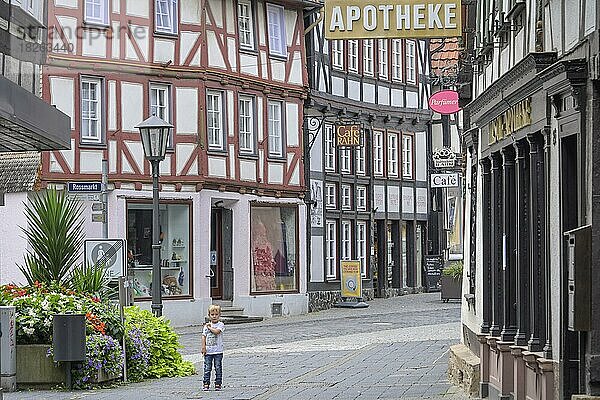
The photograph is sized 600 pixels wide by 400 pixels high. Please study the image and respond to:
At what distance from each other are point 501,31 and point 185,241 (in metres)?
19.9

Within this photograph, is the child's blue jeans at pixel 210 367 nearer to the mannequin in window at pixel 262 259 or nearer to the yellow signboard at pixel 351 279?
the mannequin in window at pixel 262 259

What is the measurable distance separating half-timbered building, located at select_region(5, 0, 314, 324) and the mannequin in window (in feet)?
0.13

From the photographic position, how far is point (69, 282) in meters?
20.3

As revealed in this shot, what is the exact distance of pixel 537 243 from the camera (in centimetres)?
1360

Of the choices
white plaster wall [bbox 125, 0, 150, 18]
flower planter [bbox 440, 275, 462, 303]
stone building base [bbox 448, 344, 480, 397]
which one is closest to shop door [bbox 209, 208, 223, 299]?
white plaster wall [bbox 125, 0, 150, 18]

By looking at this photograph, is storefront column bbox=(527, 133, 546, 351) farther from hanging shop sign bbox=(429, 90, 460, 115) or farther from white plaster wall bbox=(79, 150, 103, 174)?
white plaster wall bbox=(79, 150, 103, 174)

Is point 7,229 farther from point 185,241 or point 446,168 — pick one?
point 446,168

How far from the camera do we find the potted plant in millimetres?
41906

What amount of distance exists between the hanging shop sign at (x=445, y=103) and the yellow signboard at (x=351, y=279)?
601 inches

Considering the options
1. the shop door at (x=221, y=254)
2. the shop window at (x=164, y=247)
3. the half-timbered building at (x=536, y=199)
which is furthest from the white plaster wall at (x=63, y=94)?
the half-timbered building at (x=536, y=199)

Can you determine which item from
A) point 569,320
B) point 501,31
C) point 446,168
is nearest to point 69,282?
point 501,31

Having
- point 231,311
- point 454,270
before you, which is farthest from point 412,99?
point 231,311

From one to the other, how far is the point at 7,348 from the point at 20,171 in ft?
49.8

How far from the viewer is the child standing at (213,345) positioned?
18578mm
